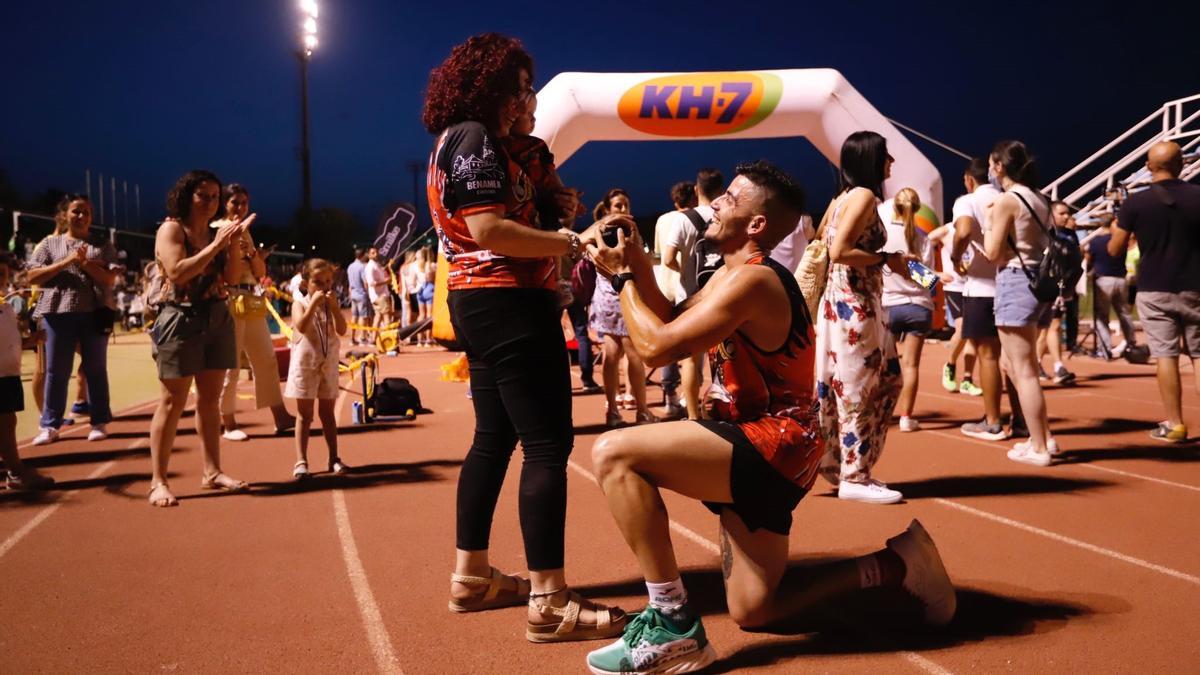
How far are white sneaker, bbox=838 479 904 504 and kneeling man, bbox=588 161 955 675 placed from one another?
184cm

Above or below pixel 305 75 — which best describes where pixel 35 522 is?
below

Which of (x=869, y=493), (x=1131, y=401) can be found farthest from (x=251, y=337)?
(x=1131, y=401)

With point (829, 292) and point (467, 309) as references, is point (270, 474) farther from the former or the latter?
point (829, 292)

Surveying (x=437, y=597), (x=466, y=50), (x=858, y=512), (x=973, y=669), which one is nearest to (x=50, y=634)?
(x=437, y=597)

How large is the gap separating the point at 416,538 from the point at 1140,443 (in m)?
5.54

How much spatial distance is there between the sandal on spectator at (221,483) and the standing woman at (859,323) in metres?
3.75

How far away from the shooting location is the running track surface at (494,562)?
9.95 ft

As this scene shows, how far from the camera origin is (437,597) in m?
3.60

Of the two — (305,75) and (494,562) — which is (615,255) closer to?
(494,562)

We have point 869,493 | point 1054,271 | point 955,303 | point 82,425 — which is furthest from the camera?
point 955,303

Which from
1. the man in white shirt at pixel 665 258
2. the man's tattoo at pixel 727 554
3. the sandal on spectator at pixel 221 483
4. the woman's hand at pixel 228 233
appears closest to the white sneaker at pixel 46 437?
the sandal on spectator at pixel 221 483

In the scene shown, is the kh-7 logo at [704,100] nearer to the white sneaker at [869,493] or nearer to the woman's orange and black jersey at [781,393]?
the white sneaker at [869,493]

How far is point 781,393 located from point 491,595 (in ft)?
4.77

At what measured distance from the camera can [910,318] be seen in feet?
21.8
